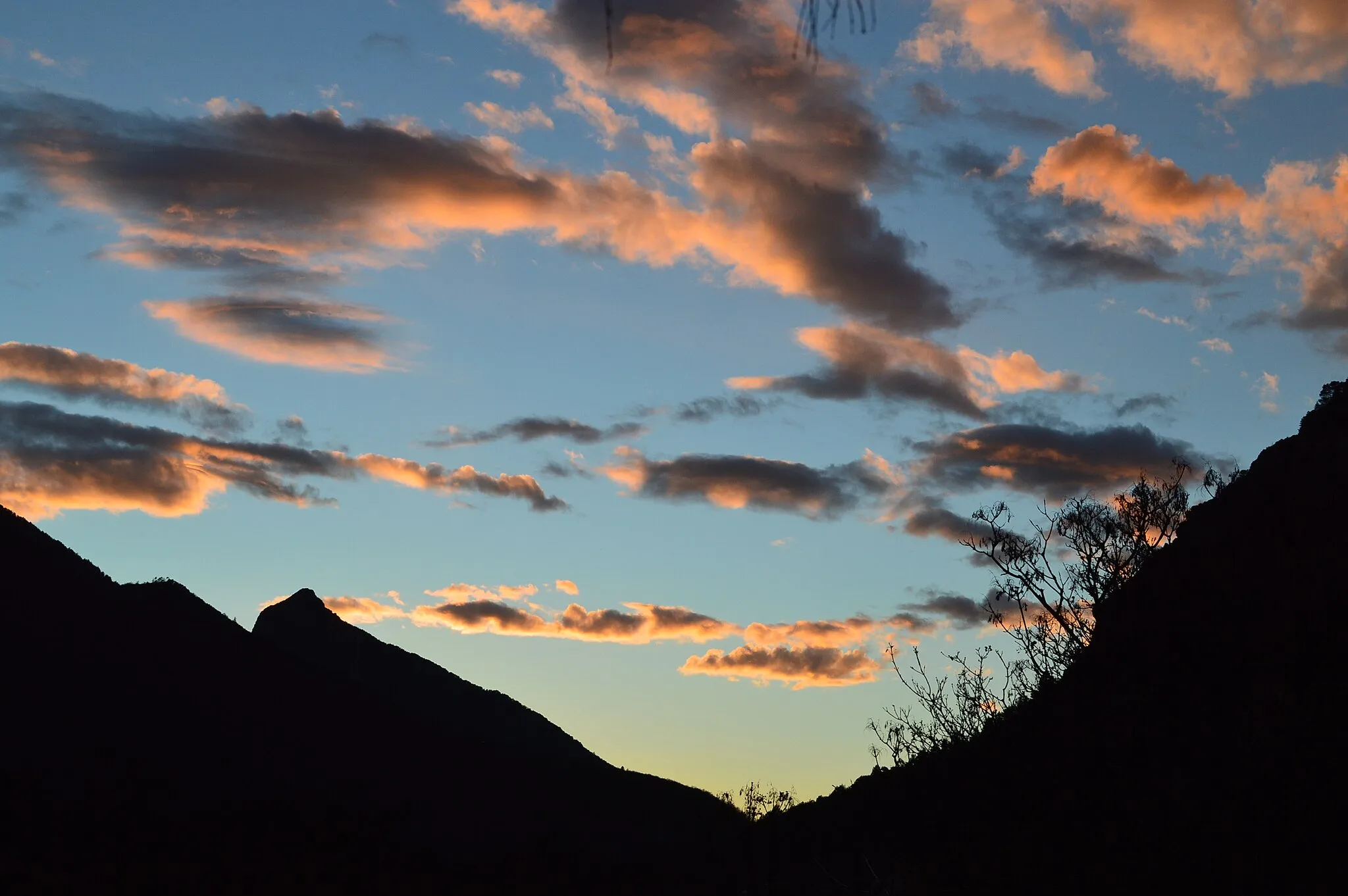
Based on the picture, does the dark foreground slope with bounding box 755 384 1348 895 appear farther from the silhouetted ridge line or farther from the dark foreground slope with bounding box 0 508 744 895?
the silhouetted ridge line

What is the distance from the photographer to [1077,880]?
77.3 ft

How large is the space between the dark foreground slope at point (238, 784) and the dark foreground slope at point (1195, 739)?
67.8 m

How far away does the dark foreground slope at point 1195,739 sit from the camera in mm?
19656

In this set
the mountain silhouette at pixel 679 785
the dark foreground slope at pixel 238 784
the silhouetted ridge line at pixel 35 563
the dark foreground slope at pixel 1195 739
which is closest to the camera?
the dark foreground slope at pixel 1195 739

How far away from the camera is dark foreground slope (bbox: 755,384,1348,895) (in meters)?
19.7

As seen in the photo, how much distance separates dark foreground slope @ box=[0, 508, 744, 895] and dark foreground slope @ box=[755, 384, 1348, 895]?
6784 centimetres

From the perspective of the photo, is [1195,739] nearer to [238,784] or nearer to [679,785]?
[238,784]

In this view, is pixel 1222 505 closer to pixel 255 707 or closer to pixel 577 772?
pixel 255 707

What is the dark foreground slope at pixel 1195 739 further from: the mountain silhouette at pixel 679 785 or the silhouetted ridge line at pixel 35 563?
the silhouetted ridge line at pixel 35 563

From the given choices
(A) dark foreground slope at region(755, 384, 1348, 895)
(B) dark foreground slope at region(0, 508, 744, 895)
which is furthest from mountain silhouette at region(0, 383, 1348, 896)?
(B) dark foreground slope at region(0, 508, 744, 895)

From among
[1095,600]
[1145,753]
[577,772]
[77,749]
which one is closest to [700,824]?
[577,772]

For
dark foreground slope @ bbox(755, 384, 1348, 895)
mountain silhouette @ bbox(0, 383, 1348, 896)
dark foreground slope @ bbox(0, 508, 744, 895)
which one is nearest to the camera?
dark foreground slope @ bbox(755, 384, 1348, 895)

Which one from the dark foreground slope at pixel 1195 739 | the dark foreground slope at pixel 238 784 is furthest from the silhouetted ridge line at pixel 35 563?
the dark foreground slope at pixel 1195 739

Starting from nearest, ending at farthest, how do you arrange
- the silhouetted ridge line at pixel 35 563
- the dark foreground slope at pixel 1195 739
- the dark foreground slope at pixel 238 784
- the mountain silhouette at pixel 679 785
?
the dark foreground slope at pixel 1195 739 → the mountain silhouette at pixel 679 785 → the dark foreground slope at pixel 238 784 → the silhouetted ridge line at pixel 35 563
